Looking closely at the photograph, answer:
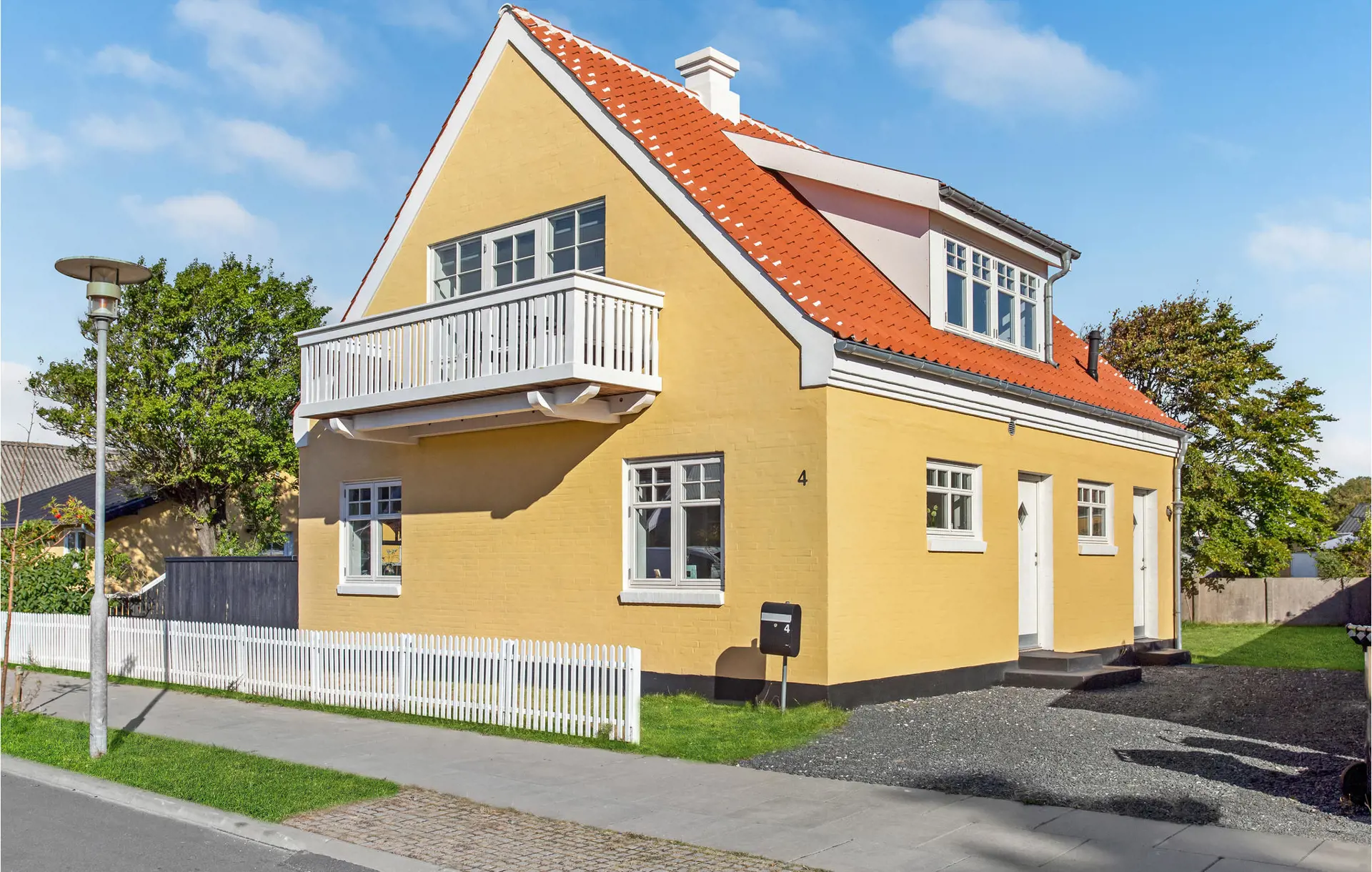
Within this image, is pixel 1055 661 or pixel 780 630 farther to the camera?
pixel 1055 661

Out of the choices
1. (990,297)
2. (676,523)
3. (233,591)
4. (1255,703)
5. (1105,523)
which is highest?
(990,297)

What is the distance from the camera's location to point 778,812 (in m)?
8.23

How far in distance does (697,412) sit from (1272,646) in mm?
14643

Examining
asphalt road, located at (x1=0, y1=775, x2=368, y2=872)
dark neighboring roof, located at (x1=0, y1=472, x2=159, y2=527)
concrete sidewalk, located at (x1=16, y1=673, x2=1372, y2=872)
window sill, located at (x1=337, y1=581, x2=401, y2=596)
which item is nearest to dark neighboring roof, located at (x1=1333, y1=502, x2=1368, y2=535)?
dark neighboring roof, located at (x1=0, y1=472, x2=159, y2=527)

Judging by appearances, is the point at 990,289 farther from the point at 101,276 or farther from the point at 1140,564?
the point at 101,276

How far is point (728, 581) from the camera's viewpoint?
13461 mm

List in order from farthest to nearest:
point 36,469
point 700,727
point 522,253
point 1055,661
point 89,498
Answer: point 36,469 → point 89,498 → point 522,253 → point 1055,661 → point 700,727

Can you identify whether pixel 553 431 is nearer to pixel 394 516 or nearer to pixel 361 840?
pixel 394 516

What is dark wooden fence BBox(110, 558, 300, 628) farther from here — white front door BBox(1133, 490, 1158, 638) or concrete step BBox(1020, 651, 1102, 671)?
white front door BBox(1133, 490, 1158, 638)

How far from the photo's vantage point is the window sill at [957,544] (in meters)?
14.4

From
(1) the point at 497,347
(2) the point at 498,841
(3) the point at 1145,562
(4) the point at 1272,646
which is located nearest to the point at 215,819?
(2) the point at 498,841

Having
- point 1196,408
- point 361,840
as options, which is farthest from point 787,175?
point 1196,408

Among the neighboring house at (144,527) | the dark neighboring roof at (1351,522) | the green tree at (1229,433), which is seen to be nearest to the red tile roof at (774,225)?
the green tree at (1229,433)

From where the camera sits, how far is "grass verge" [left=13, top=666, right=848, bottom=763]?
34.8 feet
